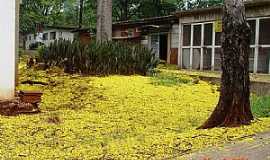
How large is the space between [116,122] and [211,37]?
43.2 ft

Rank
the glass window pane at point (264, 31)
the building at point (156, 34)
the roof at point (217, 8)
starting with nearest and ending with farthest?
1. the roof at point (217, 8)
2. the glass window pane at point (264, 31)
3. the building at point (156, 34)

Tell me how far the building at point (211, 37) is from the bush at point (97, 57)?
15.9 feet

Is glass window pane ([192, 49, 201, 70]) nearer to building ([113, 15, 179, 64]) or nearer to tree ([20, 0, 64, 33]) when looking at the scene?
building ([113, 15, 179, 64])

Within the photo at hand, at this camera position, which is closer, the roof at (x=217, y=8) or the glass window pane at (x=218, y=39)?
the roof at (x=217, y=8)

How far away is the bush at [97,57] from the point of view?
15141 millimetres

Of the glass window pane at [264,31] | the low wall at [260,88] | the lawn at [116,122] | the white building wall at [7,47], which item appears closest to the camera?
the lawn at [116,122]

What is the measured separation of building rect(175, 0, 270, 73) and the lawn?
4.75 metres

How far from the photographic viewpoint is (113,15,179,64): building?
952 inches

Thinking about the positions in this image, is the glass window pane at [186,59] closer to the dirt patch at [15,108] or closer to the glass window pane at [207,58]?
the glass window pane at [207,58]

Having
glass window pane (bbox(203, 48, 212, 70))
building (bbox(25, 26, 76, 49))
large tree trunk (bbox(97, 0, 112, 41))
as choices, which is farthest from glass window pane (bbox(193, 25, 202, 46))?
building (bbox(25, 26, 76, 49))

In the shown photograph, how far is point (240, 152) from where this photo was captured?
20.0 ft

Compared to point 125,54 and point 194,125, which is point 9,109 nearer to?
point 194,125

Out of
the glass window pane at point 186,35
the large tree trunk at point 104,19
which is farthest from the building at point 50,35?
the large tree trunk at point 104,19

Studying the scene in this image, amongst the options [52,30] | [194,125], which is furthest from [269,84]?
[52,30]
